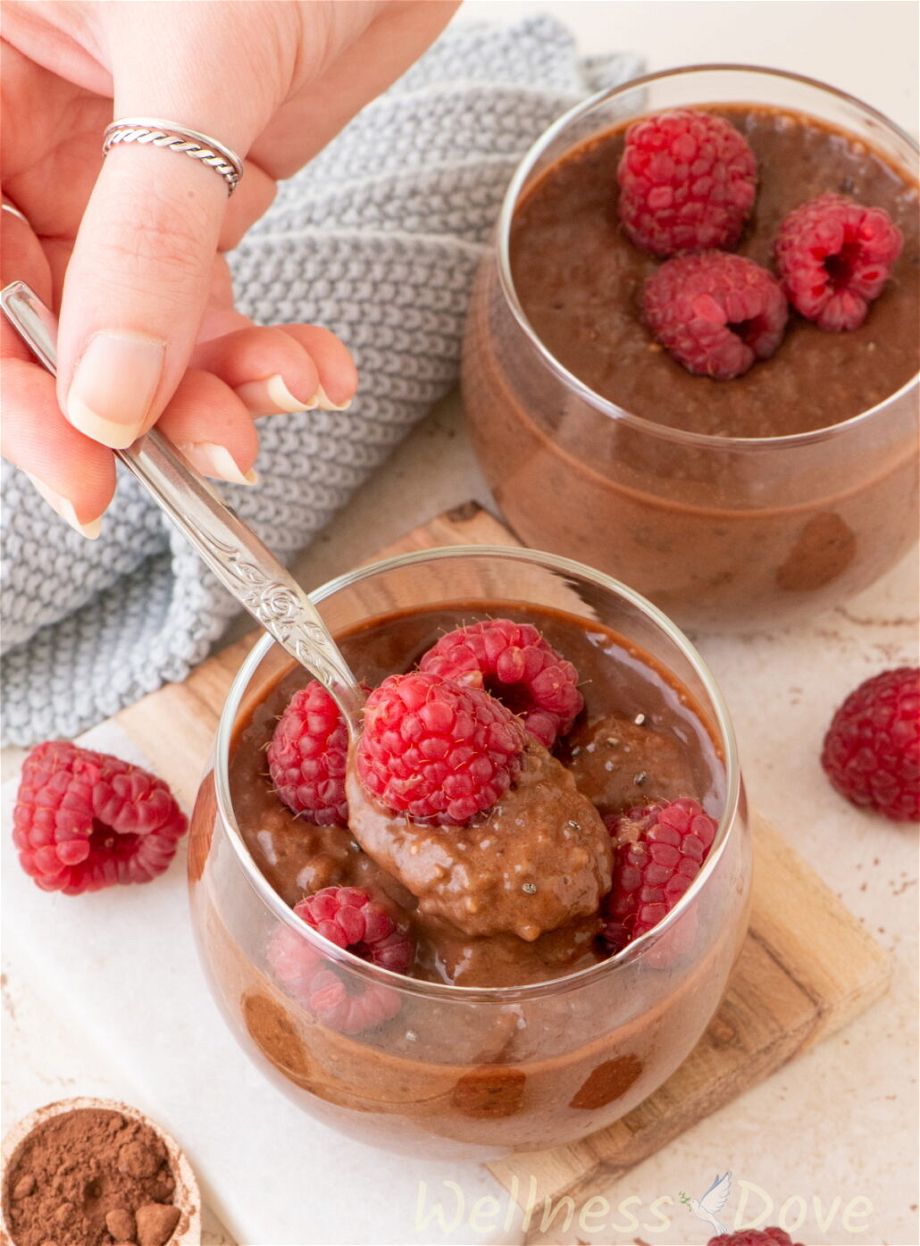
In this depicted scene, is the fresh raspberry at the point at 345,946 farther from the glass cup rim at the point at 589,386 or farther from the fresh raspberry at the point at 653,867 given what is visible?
the glass cup rim at the point at 589,386


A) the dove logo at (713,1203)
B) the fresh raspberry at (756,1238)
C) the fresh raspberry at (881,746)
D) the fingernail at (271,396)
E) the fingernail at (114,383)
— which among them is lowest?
the dove logo at (713,1203)

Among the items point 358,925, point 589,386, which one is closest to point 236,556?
point 358,925

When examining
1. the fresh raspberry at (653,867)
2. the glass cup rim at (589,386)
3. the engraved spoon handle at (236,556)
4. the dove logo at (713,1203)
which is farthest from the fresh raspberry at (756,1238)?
the glass cup rim at (589,386)

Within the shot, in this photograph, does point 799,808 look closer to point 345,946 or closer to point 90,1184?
point 345,946

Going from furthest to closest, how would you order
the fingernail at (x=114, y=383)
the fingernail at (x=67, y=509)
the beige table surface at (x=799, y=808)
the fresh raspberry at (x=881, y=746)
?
the fresh raspberry at (x=881, y=746)
the beige table surface at (x=799, y=808)
the fingernail at (x=67, y=509)
the fingernail at (x=114, y=383)

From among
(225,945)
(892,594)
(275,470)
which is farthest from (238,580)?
(892,594)

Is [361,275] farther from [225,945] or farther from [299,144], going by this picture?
[225,945]
